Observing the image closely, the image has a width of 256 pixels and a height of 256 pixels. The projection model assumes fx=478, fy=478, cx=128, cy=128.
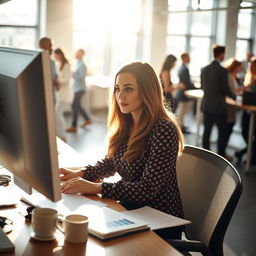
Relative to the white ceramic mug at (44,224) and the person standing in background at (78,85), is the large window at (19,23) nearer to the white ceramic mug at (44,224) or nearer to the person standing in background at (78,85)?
the person standing in background at (78,85)

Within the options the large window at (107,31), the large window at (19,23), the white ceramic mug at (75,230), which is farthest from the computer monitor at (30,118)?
the large window at (107,31)

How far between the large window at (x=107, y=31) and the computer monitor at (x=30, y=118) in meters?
8.03

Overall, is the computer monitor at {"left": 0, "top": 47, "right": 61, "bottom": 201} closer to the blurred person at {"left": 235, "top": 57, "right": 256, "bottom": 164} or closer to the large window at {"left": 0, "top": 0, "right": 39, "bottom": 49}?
the blurred person at {"left": 235, "top": 57, "right": 256, "bottom": 164}

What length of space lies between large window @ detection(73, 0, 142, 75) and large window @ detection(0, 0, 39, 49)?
81 cm

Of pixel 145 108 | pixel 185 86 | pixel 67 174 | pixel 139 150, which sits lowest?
pixel 185 86

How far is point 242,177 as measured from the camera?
5.19 metres

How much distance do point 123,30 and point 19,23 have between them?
7.43 feet

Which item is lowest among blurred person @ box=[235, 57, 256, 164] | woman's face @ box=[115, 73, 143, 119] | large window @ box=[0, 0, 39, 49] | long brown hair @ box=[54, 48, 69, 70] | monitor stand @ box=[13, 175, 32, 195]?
blurred person @ box=[235, 57, 256, 164]

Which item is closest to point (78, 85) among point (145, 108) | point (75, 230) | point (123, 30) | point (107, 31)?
point (107, 31)

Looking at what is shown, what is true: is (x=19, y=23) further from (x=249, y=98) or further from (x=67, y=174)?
(x=67, y=174)

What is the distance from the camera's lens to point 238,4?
23.5ft

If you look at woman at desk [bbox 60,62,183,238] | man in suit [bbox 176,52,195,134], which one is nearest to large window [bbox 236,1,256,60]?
man in suit [bbox 176,52,195,134]

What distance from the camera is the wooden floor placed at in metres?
3.36

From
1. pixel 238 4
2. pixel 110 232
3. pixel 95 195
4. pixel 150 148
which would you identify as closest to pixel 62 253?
pixel 110 232
